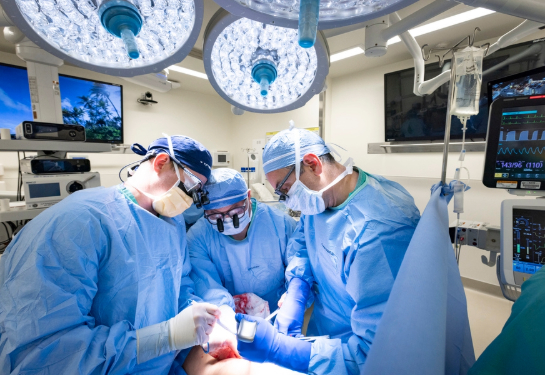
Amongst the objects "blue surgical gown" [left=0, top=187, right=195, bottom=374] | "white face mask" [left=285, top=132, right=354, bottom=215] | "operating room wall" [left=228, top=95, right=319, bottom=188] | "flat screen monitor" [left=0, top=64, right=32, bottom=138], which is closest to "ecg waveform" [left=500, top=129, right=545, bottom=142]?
"white face mask" [left=285, top=132, right=354, bottom=215]

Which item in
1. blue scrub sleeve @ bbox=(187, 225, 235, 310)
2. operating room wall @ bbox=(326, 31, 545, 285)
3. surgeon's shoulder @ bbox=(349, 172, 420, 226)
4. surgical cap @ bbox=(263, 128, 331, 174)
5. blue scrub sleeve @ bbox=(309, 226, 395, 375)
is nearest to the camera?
blue scrub sleeve @ bbox=(309, 226, 395, 375)

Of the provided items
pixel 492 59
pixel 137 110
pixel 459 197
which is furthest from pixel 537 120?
pixel 137 110

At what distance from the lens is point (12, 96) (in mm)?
2773

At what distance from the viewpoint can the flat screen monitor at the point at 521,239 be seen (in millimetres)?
930

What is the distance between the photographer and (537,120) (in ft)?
3.16

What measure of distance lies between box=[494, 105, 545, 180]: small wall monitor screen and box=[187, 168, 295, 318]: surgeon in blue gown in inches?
43.6

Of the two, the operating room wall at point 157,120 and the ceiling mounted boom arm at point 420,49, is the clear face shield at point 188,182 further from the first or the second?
the operating room wall at point 157,120

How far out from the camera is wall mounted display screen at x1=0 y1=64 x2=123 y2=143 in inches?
109

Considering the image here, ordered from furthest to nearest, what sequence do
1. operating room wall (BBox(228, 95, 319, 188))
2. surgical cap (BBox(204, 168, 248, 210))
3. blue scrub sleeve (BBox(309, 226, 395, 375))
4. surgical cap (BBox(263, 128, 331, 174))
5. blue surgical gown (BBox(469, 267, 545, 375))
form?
operating room wall (BBox(228, 95, 319, 188)), surgical cap (BBox(204, 168, 248, 210)), surgical cap (BBox(263, 128, 331, 174)), blue scrub sleeve (BBox(309, 226, 395, 375)), blue surgical gown (BBox(469, 267, 545, 375))

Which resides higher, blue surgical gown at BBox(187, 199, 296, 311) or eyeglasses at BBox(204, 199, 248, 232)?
eyeglasses at BBox(204, 199, 248, 232)

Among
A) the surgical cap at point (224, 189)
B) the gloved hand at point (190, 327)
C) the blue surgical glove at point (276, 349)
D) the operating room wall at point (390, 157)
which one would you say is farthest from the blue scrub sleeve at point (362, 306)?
the operating room wall at point (390, 157)

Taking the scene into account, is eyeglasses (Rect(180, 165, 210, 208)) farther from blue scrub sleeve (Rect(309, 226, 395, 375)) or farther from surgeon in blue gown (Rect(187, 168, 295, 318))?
blue scrub sleeve (Rect(309, 226, 395, 375))

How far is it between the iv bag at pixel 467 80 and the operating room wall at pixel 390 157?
202cm

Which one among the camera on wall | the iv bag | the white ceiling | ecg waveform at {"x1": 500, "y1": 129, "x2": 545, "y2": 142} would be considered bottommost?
ecg waveform at {"x1": 500, "y1": 129, "x2": 545, "y2": 142}
